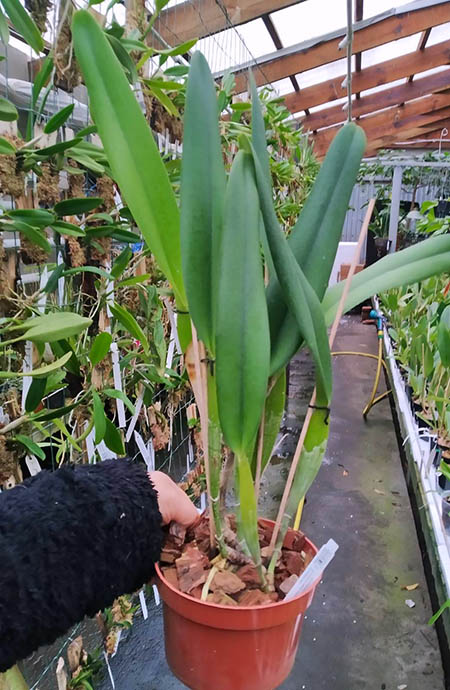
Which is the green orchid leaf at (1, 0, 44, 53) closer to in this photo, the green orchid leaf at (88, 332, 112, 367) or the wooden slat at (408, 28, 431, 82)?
the green orchid leaf at (88, 332, 112, 367)

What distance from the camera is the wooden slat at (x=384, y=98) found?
471 cm

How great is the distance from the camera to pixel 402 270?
16.1 inches

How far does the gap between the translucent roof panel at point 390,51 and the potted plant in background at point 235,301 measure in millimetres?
4045

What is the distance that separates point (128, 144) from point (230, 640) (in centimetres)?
39

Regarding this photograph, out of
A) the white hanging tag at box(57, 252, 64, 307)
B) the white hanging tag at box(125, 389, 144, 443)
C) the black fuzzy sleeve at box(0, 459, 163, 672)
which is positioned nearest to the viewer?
the black fuzzy sleeve at box(0, 459, 163, 672)

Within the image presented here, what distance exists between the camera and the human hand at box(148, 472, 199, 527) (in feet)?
1.55

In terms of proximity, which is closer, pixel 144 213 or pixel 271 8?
pixel 144 213

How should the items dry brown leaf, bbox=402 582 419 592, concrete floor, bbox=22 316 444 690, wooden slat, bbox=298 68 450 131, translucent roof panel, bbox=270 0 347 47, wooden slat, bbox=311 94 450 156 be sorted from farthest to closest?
wooden slat, bbox=311 94 450 156 < wooden slat, bbox=298 68 450 131 < translucent roof panel, bbox=270 0 347 47 < dry brown leaf, bbox=402 582 419 592 < concrete floor, bbox=22 316 444 690

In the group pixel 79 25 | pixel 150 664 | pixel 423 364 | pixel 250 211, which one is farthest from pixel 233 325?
pixel 423 364

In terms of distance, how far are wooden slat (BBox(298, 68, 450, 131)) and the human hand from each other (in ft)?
15.9

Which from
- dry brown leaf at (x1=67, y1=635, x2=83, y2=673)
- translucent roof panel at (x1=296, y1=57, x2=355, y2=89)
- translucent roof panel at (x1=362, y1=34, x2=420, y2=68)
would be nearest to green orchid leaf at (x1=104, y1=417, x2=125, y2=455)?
dry brown leaf at (x1=67, y1=635, x2=83, y2=673)

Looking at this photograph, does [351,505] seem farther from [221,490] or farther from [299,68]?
[299,68]

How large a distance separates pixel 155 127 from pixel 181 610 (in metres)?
0.80

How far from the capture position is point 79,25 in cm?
35
